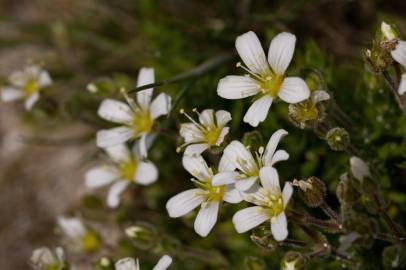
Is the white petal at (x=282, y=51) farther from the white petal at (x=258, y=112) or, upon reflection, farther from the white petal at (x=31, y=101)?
the white petal at (x=31, y=101)

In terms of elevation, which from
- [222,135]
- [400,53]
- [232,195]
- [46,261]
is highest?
[400,53]

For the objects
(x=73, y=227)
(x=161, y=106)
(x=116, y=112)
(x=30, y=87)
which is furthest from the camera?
(x=30, y=87)

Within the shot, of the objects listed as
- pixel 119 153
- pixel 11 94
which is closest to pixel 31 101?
pixel 11 94

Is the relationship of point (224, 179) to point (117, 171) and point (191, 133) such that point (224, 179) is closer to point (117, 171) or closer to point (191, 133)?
point (191, 133)

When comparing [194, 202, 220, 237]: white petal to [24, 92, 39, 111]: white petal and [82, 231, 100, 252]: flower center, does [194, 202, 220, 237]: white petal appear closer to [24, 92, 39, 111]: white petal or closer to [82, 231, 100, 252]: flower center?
[82, 231, 100, 252]: flower center

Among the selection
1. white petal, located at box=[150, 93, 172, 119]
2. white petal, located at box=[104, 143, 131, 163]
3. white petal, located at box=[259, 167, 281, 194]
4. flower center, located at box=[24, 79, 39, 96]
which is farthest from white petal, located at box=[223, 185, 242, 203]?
flower center, located at box=[24, 79, 39, 96]

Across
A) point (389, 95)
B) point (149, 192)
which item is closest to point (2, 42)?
point (149, 192)

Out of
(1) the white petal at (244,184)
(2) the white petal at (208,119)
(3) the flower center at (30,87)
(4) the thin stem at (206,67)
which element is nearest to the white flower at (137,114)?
(4) the thin stem at (206,67)
